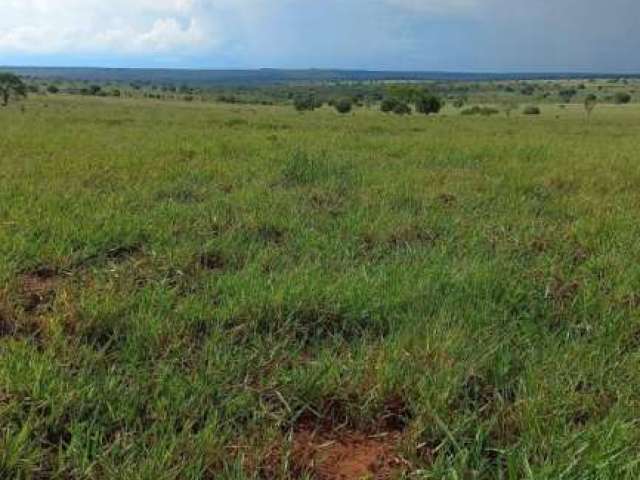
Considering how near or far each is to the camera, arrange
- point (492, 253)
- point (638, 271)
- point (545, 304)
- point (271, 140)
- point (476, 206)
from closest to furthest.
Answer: point (545, 304) → point (638, 271) → point (492, 253) → point (476, 206) → point (271, 140)

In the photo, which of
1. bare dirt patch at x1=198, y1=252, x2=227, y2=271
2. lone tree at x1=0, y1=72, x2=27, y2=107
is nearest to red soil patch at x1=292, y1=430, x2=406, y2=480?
bare dirt patch at x1=198, y1=252, x2=227, y2=271

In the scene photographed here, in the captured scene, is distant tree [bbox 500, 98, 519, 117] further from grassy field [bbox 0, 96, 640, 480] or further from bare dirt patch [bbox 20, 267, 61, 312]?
bare dirt patch [bbox 20, 267, 61, 312]

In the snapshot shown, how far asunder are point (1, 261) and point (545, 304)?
307 centimetres

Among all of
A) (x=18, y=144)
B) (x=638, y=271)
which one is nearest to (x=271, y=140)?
(x=18, y=144)

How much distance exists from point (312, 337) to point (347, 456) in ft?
2.82

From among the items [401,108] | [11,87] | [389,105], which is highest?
[11,87]

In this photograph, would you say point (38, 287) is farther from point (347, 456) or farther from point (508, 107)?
point (508, 107)

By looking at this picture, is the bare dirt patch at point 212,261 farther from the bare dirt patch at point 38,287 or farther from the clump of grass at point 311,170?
the clump of grass at point 311,170

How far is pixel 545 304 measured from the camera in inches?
133

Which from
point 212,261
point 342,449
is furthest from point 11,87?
point 342,449

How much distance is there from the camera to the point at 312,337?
2959mm

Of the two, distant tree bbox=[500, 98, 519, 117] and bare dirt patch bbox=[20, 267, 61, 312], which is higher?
bare dirt patch bbox=[20, 267, 61, 312]

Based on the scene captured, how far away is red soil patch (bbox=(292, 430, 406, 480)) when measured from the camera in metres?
2.05

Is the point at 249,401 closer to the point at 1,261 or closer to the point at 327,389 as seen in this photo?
the point at 327,389
